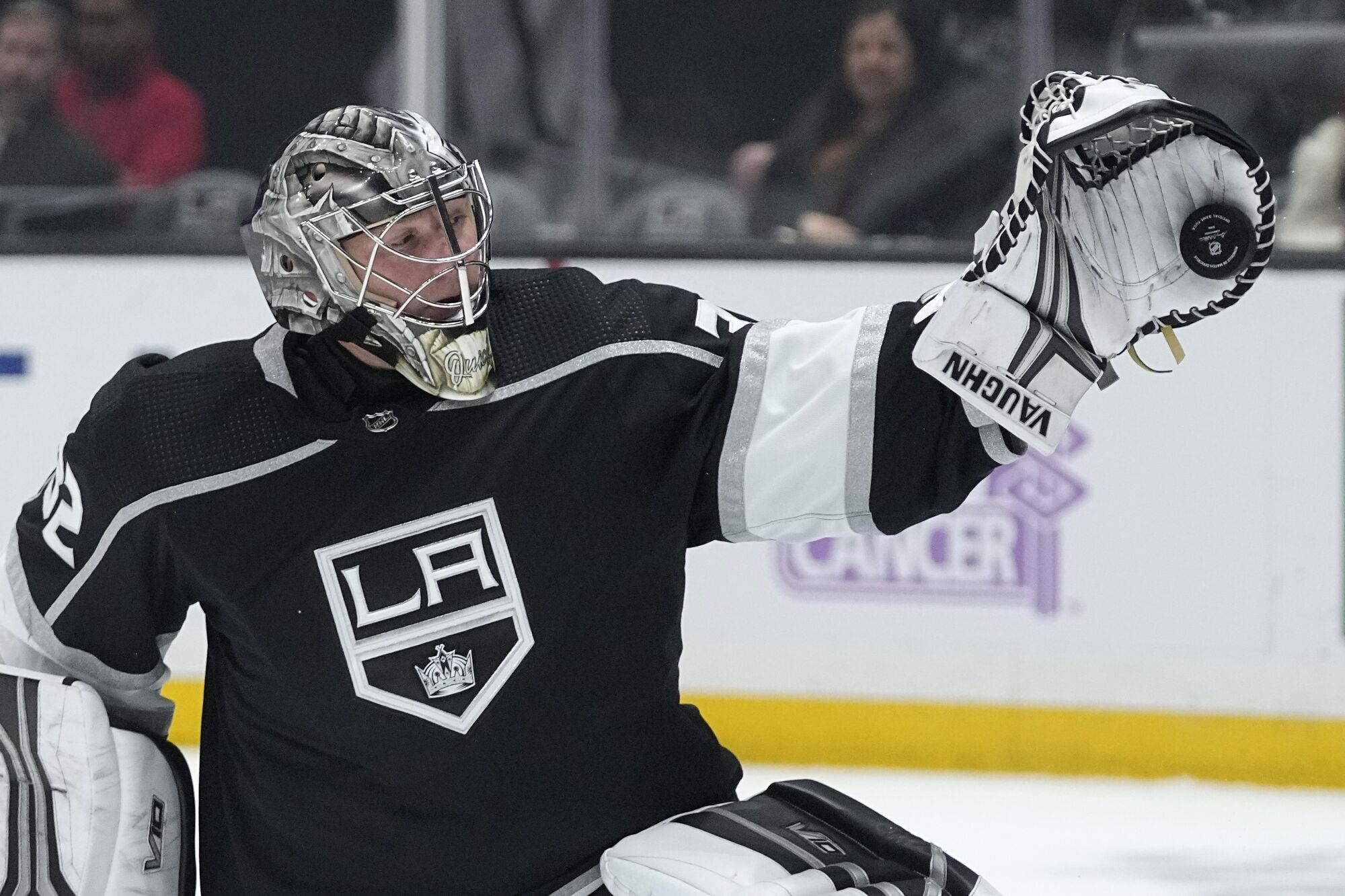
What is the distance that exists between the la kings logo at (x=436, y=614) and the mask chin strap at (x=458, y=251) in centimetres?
16

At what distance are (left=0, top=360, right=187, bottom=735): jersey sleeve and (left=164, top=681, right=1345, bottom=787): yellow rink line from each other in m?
1.82

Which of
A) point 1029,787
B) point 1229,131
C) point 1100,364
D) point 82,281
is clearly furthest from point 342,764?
point 82,281

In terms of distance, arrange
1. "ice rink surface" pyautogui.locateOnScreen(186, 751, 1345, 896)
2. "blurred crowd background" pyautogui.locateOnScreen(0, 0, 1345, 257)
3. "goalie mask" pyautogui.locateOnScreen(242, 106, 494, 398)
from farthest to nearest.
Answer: "blurred crowd background" pyautogui.locateOnScreen(0, 0, 1345, 257) < "ice rink surface" pyautogui.locateOnScreen(186, 751, 1345, 896) < "goalie mask" pyautogui.locateOnScreen(242, 106, 494, 398)

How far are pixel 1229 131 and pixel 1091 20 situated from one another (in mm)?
2292

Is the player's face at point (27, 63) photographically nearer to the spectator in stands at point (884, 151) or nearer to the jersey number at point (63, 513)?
the spectator in stands at point (884, 151)

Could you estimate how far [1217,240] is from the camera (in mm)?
1355

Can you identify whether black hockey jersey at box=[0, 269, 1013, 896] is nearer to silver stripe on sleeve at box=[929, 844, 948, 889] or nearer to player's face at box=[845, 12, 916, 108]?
silver stripe on sleeve at box=[929, 844, 948, 889]

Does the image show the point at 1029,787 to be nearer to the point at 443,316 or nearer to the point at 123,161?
the point at 443,316

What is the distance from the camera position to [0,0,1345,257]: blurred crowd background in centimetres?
349

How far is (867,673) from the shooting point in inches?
133

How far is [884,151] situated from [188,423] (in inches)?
87.6

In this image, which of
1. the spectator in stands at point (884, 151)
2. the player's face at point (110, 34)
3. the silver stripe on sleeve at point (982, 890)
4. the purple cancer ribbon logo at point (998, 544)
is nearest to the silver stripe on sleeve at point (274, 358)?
the silver stripe on sleeve at point (982, 890)

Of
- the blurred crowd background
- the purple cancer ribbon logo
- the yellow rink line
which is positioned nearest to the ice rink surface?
the yellow rink line

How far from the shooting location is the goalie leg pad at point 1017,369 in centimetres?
139
